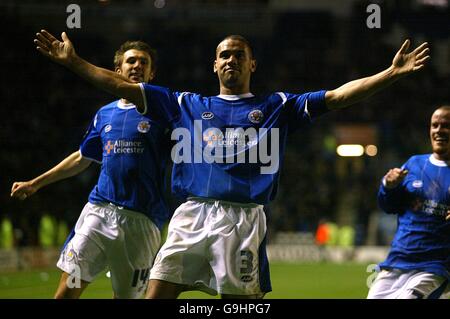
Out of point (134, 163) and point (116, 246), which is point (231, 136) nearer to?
point (134, 163)

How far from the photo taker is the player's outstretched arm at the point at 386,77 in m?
4.59

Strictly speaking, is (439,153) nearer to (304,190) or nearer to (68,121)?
(68,121)

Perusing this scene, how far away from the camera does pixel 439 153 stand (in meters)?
5.93

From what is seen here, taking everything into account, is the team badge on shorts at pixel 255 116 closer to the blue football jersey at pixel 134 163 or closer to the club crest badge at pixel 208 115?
the club crest badge at pixel 208 115

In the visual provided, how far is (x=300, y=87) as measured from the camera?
2628 centimetres

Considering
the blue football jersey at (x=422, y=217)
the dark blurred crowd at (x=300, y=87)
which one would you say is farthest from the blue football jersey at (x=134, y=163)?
the dark blurred crowd at (x=300, y=87)

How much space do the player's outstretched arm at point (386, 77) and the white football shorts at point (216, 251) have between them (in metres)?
0.91

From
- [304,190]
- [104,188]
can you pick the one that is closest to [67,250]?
[104,188]

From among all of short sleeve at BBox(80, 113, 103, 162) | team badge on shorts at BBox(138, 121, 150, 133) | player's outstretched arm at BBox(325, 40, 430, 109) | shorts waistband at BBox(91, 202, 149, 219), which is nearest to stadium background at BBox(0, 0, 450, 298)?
short sleeve at BBox(80, 113, 103, 162)

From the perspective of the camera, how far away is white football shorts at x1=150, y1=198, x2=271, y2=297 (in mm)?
4555

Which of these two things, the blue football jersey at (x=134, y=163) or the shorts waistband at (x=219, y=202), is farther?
the blue football jersey at (x=134, y=163)
